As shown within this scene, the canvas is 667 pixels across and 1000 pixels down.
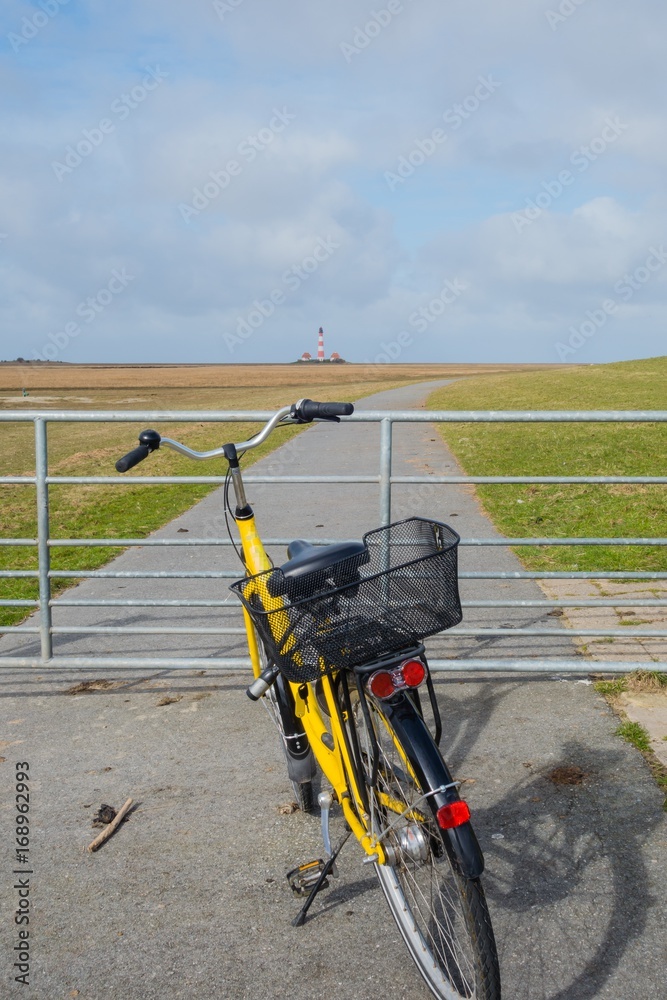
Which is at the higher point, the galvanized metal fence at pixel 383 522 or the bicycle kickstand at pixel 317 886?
the galvanized metal fence at pixel 383 522

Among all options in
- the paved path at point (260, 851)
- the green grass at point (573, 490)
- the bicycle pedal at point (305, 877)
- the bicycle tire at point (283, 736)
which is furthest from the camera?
the green grass at point (573, 490)

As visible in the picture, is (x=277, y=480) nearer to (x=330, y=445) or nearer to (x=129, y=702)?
(x=129, y=702)

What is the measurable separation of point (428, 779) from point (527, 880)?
1055 millimetres

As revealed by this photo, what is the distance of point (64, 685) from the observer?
5.57 meters

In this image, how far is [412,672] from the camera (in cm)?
273

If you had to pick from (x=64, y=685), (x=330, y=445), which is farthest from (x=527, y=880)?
(x=330, y=445)

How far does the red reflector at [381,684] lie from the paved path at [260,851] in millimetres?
907

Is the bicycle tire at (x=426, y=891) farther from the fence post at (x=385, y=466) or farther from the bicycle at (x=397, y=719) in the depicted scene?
→ the fence post at (x=385, y=466)

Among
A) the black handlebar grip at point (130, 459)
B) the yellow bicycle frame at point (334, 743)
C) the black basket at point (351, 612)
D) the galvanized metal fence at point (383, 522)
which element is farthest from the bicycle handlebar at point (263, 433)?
the galvanized metal fence at point (383, 522)

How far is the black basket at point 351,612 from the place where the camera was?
2680mm

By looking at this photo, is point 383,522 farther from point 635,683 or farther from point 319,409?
point 319,409

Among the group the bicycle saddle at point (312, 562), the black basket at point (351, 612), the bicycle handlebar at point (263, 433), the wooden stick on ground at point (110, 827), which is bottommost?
the wooden stick on ground at point (110, 827)

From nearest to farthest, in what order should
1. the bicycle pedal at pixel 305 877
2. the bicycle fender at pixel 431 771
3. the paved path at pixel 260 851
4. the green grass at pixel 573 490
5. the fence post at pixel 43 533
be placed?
the bicycle fender at pixel 431 771 < the paved path at pixel 260 851 < the bicycle pedal at pixel 305 877 < the fence post at pixel 43 533 < the green grass at pixel 573 490

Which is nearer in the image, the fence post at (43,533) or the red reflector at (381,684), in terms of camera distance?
the red reflector at (381,684)
